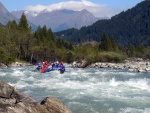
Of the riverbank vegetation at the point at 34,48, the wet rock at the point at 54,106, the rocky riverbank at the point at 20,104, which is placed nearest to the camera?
the rocky riverbank at the point at 20,104

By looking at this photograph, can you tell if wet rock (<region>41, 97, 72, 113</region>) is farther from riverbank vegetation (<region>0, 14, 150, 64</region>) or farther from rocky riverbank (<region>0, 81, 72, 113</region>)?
riverbank vegetation (<region>0, 14, 150, 64</region>)

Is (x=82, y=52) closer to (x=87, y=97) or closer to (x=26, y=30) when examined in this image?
(x=26, y=30)

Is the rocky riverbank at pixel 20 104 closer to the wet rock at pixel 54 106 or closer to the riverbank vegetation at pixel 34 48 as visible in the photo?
the wet rock at pixel 54 106

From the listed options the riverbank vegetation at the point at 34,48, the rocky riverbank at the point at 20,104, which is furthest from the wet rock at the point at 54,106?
the riverbank vegetation at the point at 34,48

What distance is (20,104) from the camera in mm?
11867

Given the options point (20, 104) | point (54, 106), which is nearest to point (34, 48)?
point (54, 106)

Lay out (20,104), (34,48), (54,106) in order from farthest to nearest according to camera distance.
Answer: (34,48), (54,106), (20,104)

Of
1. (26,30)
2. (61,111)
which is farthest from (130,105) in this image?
(26,30)

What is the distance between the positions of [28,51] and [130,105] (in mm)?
79988

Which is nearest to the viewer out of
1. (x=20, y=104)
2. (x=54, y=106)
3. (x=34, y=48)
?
(x=20, y=104)

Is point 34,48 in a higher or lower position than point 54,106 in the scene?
→ higher

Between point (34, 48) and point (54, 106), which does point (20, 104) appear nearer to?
point (54, 106)

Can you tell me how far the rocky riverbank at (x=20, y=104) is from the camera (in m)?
11.4

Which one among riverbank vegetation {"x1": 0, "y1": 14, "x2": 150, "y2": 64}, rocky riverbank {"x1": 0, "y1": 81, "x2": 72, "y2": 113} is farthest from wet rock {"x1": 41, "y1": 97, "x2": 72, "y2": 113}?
riverbank vegetation {"x1": 0, "y1": 14, "x2": 150, "y2": 64}
